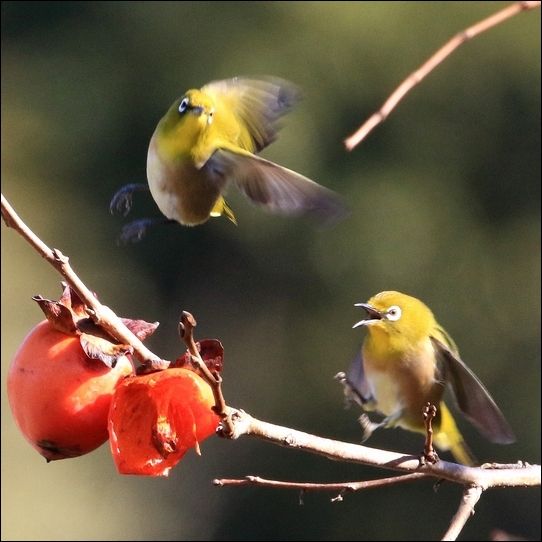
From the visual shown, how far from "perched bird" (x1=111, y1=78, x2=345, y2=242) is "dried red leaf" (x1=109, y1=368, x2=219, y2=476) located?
220 millimetres

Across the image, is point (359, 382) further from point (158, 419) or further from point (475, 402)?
point (158, 419)

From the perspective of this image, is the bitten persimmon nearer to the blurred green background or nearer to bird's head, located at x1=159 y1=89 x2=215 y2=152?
bird's head, located at x1=159 y1=89 x2=215 y2=152

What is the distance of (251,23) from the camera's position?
413 inches

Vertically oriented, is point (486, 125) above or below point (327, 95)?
below

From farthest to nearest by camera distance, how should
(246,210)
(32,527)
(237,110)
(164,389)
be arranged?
(246,210), (32,527), (237,110), (164,389)

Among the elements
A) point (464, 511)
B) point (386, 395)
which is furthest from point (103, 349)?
point (386, 395)

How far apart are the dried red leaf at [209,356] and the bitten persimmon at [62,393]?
9 cm

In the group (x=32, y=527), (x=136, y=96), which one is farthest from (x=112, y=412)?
(x=136, y=96)

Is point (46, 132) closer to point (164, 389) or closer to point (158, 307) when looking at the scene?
point (158, 307)

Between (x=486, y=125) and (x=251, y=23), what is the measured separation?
98.5 inches

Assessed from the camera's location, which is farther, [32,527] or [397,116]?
[397,116]

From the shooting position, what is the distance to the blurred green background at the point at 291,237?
8461 millimetres

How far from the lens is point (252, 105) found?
186 cm

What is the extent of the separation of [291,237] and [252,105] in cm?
775
